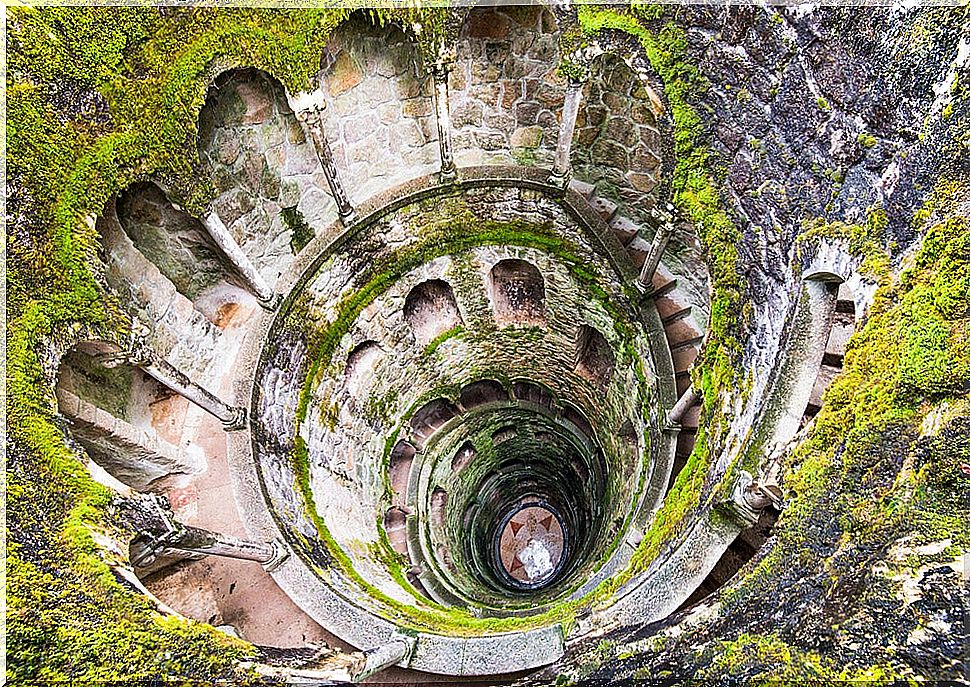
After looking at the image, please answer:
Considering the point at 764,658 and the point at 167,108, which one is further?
the point at 167,108

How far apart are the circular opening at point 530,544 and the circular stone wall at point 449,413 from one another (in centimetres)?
27

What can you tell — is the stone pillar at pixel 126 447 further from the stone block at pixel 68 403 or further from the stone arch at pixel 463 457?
the stone arch at pixel 463 457

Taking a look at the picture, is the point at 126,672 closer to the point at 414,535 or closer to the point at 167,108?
the point at 167,108

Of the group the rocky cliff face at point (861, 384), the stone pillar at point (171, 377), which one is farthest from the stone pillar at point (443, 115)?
the stone pillar at point (171, 377)

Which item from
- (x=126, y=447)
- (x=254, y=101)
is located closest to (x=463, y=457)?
(x=126, y=447)

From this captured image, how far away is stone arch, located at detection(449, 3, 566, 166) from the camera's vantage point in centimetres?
984

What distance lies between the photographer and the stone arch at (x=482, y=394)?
45.8ft

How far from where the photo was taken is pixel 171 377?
8.12 meters

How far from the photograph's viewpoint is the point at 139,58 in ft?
23.6

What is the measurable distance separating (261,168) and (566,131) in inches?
211

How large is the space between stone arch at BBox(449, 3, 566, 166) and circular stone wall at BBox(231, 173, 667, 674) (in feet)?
4.66

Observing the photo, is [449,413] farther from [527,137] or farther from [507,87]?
[507,87]

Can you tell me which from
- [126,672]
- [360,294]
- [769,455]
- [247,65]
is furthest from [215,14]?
[769,455]

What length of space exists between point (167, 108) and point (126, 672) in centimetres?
665
